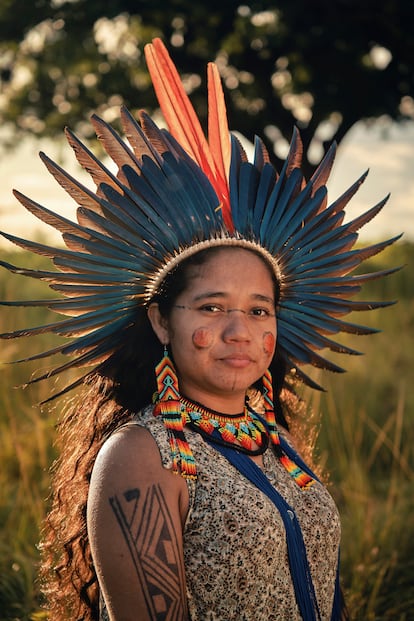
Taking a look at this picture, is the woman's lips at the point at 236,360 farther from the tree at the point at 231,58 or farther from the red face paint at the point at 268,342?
the tree at the point at 231,58

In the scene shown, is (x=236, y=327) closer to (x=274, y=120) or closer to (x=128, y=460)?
(x=128, y=460)

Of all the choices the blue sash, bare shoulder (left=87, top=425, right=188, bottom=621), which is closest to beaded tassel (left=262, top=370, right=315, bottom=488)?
the blue sash

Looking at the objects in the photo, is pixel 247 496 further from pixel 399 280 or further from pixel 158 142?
pixel 399 280

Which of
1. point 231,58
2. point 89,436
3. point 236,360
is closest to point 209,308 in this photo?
point 236,360

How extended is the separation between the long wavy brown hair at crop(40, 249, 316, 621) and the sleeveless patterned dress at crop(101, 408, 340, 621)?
0.24m

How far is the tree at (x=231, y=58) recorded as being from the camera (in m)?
10.3

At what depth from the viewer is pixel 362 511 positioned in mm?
4621

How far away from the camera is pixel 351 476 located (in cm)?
504

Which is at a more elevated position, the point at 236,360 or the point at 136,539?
the point at 236,360

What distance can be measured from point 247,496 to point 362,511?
2.71 m

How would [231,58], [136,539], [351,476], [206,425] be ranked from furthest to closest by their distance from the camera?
[231,58], [351,476], [206,425], [136,539]

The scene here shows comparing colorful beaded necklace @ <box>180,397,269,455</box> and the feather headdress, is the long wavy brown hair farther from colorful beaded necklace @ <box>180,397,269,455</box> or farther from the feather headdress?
colorful beaded necklace @ <box>180,397,269,455</box>

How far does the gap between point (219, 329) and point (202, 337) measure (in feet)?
0.20

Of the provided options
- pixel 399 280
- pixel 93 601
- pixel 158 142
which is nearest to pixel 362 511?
pixel 93 601
